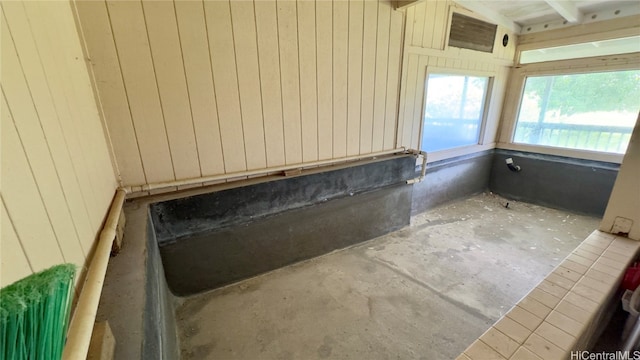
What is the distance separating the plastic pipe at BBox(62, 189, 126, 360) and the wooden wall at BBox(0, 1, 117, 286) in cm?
4

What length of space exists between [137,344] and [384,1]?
2818 millimetres

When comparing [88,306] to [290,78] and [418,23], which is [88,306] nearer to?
[290,78]

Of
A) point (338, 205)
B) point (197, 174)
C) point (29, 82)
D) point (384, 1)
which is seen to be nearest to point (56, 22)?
point (29, 82)

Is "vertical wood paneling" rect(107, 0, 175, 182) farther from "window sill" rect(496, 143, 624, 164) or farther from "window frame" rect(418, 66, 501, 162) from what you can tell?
"window sill" rect(496, 143, 624, 164)

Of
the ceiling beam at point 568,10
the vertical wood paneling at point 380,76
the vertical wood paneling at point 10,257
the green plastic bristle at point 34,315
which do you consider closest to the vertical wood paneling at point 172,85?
the vertical wood paneling at point 10,257

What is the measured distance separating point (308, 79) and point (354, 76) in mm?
483

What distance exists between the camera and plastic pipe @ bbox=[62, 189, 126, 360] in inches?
19.3

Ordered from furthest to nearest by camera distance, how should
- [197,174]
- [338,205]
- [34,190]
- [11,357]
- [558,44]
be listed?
[558,44] < [338,205] < [197,174] < [34,190] < [11,357]

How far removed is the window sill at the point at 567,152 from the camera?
126 inches

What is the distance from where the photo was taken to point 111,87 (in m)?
1.45

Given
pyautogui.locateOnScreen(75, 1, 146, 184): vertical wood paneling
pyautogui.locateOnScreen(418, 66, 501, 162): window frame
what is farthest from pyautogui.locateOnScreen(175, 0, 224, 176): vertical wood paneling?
pyautogui.locateOnScreen(418, 66, 501, 162): window frame

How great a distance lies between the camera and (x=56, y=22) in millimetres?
953

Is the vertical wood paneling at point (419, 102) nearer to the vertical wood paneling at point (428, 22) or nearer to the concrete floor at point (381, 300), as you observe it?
the vertical wood paneling at point (428, 22)

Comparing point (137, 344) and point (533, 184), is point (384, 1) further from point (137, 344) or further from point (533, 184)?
point (533, 184)
